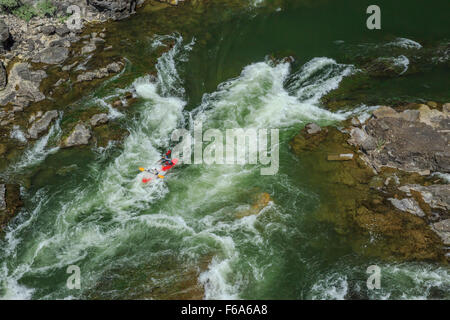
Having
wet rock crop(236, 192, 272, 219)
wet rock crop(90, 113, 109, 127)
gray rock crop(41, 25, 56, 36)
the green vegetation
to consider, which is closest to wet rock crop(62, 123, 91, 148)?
wet rock crop(90, 113, 109, 127)

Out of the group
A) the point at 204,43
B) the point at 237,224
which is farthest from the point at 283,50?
the point at 237,224

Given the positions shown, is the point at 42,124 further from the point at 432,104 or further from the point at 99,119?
the point at 432,104

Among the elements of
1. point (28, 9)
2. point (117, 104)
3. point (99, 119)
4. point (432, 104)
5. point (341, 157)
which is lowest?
point (341, 157)

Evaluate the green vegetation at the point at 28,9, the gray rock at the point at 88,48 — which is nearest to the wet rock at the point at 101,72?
the gray rock at the point at 88,48

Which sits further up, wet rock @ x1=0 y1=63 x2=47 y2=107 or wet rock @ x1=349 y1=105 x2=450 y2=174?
wet rock @ x1=0 y1=63 x2=47 y2=107

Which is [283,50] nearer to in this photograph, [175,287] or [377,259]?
[377,259]

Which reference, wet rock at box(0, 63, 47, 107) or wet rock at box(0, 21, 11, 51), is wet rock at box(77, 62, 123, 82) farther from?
wet rock at box(0, 21, 11, 51)

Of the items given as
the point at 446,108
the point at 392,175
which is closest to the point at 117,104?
the point at 392,175
